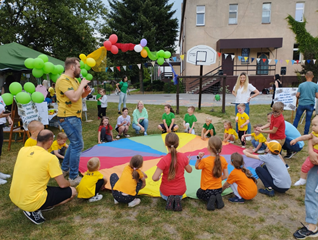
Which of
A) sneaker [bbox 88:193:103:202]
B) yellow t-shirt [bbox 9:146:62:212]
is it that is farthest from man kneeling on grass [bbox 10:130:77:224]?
sneaker [bbox 88:193:103:202]

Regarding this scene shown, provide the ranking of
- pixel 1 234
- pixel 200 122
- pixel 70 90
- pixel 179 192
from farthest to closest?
pixel 200 122 < pixel 70 90 < pixel 179 192 < pixel 1 234

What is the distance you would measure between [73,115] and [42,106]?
405 cm

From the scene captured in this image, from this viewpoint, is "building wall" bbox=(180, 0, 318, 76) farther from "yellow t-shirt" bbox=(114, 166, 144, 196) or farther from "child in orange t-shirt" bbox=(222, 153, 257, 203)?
"yellow t-shirt" bbox=(114, 166, 144, 196)

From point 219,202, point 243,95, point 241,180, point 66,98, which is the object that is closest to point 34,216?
point 66,98

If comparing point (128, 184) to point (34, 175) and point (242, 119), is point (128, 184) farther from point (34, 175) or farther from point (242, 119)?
point (242, 119)

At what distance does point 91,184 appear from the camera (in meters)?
3.47

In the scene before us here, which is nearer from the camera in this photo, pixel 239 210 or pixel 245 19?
pixel 239 210

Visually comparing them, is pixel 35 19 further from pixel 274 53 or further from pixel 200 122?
pixel 274 53

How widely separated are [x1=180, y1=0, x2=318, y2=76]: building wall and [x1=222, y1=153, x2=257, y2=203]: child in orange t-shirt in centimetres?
2012

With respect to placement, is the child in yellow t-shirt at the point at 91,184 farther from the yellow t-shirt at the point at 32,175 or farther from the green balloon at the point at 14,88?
the green balloon at the point at 14,88

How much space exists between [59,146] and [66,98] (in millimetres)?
1950

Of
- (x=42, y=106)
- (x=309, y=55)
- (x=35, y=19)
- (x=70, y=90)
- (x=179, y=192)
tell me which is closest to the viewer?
(x=179, y=192)

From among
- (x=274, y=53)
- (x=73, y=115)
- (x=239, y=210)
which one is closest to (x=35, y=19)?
(x=73, y=115)

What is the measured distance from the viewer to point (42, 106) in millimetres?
7098
